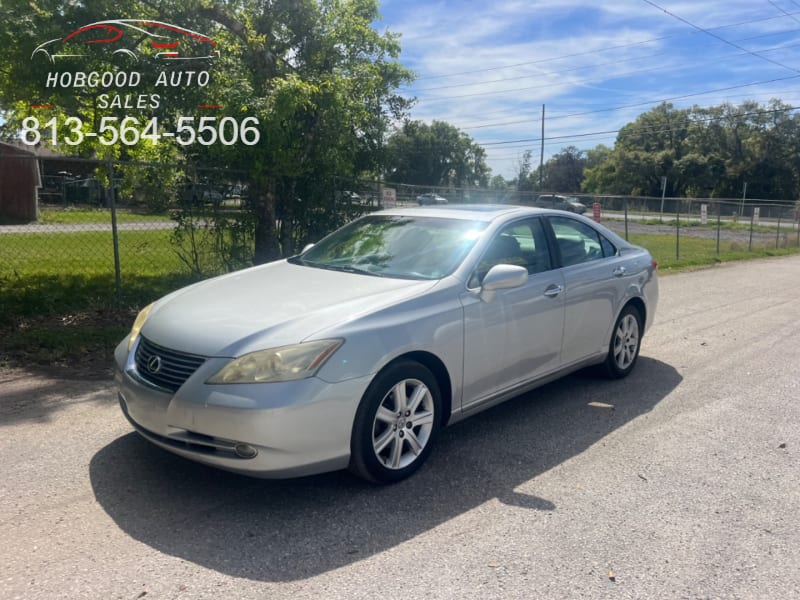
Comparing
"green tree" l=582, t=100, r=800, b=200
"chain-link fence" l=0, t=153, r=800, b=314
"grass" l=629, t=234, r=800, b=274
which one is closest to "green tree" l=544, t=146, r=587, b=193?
"green tree" l=582, t=100, r=800, b=200

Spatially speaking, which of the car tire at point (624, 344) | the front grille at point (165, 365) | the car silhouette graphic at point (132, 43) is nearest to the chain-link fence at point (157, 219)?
the car silhouette graphic at point (132, 43)

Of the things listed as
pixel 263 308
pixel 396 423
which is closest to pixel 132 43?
pixel 263 308

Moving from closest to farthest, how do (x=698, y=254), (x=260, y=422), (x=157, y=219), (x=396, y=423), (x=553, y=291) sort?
(x=260, y=422)
(x=396, y=423)
(x=553, y=291)
(x=157, y=219)
(x=698, y=254)

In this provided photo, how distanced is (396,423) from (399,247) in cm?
153

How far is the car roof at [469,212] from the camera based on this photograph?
16.5ft

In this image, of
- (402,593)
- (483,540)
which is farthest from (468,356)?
(402,593)

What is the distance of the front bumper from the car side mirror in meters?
1.14

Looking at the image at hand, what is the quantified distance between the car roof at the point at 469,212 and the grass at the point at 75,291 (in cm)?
316

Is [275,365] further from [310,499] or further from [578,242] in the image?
[578,242]

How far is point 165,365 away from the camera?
11.9ft

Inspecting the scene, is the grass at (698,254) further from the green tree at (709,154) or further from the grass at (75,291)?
the green tree at (709,154)

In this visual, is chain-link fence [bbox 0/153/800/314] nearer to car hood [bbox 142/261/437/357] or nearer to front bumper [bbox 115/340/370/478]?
car hood [bbox 142/261/437/357]

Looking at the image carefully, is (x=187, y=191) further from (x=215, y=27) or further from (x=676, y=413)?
(x=676, y=413)

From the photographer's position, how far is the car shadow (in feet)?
10.3
